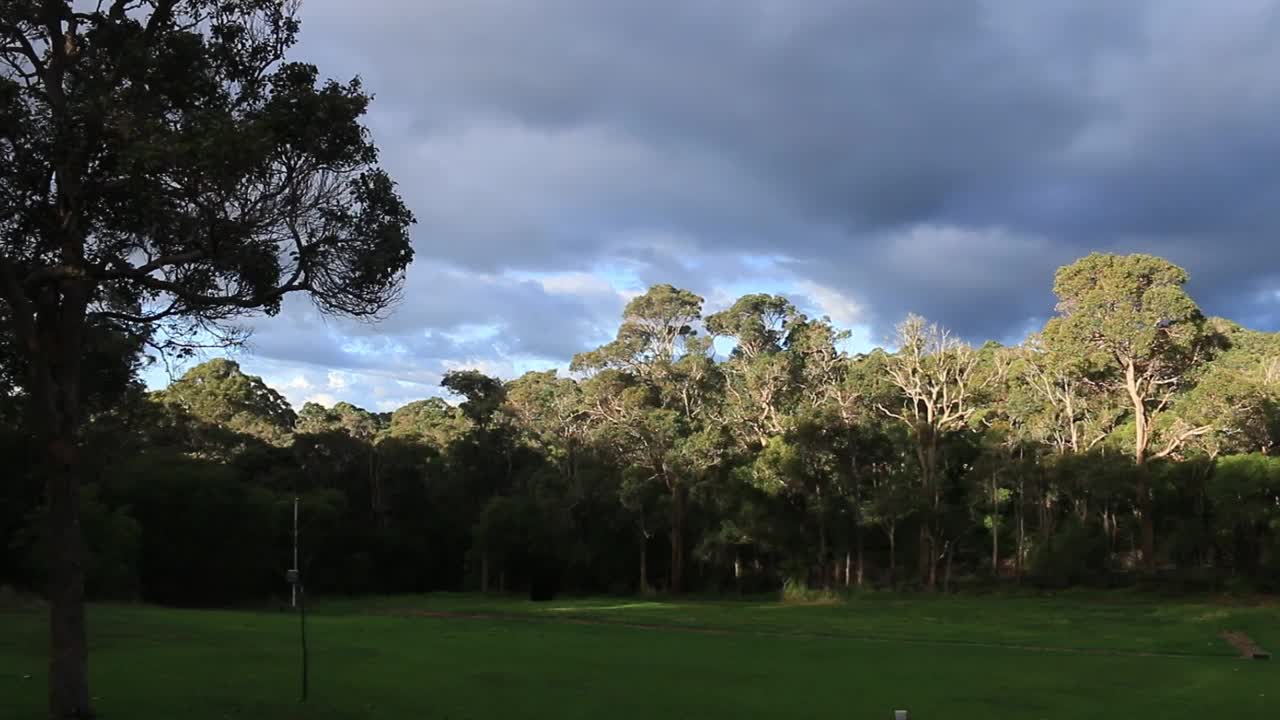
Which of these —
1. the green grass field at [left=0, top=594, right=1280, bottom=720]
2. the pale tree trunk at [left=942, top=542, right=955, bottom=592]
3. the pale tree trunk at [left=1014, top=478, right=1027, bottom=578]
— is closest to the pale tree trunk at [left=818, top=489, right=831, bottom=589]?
the pale tree trunk at [left=942, top=542, right=955, bottom=592]

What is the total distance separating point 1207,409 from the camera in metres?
49.1

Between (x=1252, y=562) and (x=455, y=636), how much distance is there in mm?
38923

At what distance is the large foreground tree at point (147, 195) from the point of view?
11703mm

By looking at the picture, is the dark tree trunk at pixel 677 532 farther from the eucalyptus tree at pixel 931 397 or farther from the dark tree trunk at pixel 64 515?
the dark tree trunk at pixel 64 515

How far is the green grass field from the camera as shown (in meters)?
16.1

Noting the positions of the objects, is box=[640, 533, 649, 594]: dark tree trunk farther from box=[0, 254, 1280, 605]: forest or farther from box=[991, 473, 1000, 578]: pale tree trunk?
box=[991, 473, 1000, 578]: pale tree trunk

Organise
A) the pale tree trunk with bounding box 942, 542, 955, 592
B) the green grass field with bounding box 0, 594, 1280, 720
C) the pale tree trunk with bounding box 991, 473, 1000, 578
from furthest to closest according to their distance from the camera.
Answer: the pale tree trunk with bounding box 991, 473, 1000, 578, the pale tree trunk with bounding box 942, 542, 955, 592, the green grass field with bounding box 0, 594, 1280, 720

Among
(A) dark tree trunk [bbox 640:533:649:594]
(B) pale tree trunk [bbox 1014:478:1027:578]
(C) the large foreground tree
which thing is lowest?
(A) dark tree trunk [bbox 640:533:649:594]

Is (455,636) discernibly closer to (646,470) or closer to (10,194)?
(10,194)

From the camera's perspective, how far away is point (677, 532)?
62.5 metres

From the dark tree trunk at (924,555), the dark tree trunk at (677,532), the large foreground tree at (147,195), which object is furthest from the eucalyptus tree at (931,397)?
the large foreground tree at (147,195)

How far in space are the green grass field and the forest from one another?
1111 centimetres

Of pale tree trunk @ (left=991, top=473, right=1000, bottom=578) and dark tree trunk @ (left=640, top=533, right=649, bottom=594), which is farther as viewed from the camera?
dark tree trunk @ (left=640, top=533, right=649, bottom=594)

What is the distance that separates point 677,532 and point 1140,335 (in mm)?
27595
